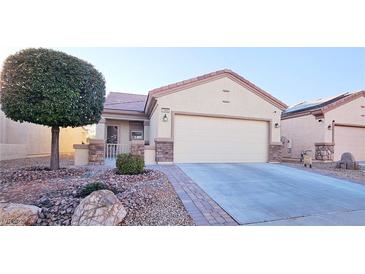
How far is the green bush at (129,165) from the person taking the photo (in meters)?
6.74

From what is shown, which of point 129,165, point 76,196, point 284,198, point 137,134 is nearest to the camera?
point 76,196

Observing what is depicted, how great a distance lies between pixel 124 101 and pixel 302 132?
13346mm

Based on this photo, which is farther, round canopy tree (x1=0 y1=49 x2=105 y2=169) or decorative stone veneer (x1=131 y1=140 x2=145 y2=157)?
decorative stone veneer (x1=131 y1=140 x2=145 y2=157)

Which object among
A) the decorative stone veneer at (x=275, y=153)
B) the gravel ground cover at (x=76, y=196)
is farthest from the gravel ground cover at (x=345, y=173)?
the gravel ground cover at (x=76, y=196)

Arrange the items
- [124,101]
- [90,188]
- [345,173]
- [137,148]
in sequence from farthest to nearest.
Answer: [124,101], [137,148], [345,173], [90,188]

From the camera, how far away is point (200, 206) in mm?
4223

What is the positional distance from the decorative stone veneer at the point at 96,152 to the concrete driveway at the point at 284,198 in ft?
14.4

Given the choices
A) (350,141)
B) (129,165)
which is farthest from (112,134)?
(350,141)

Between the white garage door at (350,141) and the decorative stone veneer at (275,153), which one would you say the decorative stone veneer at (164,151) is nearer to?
the decorative stone veneer at (275,153)

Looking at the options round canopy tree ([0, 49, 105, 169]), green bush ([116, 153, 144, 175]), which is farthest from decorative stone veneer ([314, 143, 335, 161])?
round canopy tree ([0, 49, 105, 169])

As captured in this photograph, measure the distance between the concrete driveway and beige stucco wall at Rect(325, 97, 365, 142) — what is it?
7744 mm

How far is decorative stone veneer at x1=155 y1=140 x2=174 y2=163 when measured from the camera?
9.88 meters

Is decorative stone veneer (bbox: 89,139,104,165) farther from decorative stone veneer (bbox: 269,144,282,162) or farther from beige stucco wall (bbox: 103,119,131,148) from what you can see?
decorative stone veneer (bbox: 269,144,282,162)

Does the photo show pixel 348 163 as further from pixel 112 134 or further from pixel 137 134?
pixel 112 134
